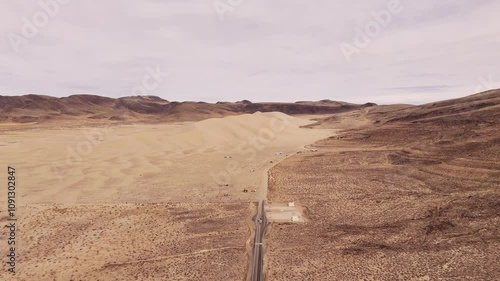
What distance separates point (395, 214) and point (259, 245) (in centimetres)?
1062

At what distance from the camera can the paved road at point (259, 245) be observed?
1873cm

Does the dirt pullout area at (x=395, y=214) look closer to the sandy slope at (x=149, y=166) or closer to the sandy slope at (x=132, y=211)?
the sandy slope at (x=132, y=211)

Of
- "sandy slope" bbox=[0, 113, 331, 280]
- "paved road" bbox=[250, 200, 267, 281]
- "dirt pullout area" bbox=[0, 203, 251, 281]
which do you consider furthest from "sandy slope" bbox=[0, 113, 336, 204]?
"paved road" bbox=[250, 200, 267, 281]

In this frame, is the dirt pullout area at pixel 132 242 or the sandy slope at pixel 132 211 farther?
the sandy slope at pixel 132 211

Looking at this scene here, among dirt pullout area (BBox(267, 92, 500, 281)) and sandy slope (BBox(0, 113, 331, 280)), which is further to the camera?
sandy slope (BBox(0, 113, 331, 280))

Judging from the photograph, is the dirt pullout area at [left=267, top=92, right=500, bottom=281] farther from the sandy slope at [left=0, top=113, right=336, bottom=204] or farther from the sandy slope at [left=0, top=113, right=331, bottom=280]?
the sandy slope at [left=0, top=113, right=336, bottom=204]

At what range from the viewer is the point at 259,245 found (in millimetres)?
22016

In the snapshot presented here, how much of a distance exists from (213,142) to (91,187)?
109ft

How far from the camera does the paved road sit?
18.7 metres

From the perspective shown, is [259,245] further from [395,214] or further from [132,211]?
[132,211]

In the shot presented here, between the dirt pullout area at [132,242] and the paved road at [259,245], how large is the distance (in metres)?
0.64

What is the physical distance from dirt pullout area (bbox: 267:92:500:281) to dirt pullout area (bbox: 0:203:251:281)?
118 inches

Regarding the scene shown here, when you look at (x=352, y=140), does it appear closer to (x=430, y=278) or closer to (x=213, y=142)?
(x=213, y=142)

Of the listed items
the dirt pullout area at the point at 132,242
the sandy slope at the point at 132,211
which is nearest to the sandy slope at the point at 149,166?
the sandy slope at the point at 132,211
